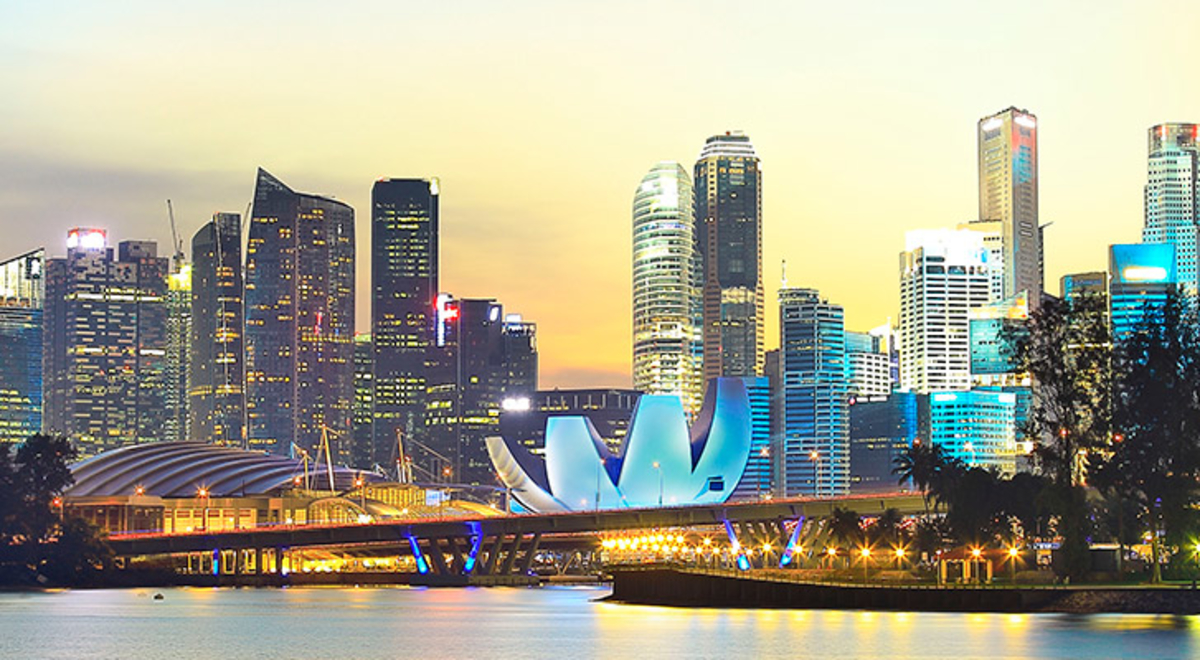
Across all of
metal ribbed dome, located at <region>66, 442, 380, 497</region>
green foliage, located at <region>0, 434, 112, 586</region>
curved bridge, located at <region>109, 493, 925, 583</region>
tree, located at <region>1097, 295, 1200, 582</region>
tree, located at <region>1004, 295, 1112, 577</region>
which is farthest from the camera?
metal ribbed dome, located at <region>66, 442, 380, 497</region>

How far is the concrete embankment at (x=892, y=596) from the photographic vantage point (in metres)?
72.3

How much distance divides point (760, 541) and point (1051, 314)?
74.6 m

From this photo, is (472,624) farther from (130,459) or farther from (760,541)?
(130,459)

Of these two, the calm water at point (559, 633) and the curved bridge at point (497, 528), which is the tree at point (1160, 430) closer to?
the calm water at point (559, 633)

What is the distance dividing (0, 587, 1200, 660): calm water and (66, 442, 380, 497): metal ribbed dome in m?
69.4

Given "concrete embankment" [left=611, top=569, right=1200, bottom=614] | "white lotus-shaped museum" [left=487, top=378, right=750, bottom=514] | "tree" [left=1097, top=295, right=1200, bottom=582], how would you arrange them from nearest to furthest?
"concrete embankment" [left=611, top=569, right=1200, bottom=614] < "tree" [left=1097, top=295, right=1200, bottom=582] < "white lotus-shaped museum" [left=487, top=378, right=750, bottom=514]

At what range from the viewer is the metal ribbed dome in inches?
6668

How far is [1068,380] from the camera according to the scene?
81.5 meters

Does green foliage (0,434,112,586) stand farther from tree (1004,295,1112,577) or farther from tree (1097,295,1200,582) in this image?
tree (1097,295,1200,582)

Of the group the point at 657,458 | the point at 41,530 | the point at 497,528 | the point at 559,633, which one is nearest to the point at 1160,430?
the point at 559,633

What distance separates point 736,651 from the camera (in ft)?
197

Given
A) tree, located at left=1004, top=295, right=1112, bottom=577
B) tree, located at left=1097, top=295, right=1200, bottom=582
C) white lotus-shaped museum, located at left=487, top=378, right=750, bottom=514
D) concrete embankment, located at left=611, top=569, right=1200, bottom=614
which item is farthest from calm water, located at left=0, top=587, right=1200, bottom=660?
white lotus-shaped museum, located at left=487, top=378, right=750, bottom=514

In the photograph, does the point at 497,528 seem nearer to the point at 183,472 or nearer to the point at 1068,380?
the point at 183,472

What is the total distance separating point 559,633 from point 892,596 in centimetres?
1328
